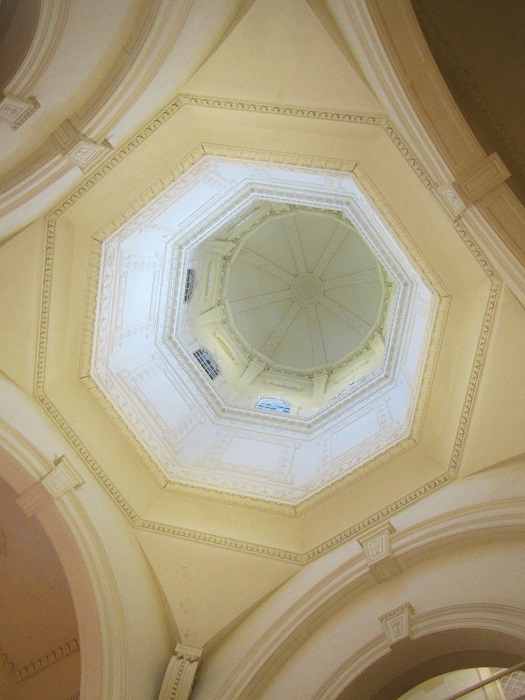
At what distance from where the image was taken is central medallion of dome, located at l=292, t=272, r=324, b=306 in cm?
1503

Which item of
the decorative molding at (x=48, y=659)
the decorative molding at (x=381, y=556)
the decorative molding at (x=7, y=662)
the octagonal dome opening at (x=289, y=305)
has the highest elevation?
the octagonal dome opening at (x=289, y=305)

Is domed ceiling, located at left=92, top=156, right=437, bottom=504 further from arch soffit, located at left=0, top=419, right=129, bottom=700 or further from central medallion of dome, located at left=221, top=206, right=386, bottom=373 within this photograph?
arch soffit, located at left=0, top=419, right=129, bottom=700

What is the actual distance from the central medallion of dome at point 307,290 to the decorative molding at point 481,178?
32.9 ft

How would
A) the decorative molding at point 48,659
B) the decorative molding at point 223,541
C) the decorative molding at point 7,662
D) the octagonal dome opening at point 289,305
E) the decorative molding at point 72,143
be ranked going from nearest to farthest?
1. the decorative molding at point 72,143
2. the decorative molding at point 223,541
3. the decorative molding at point 48,659
4. the decorative molding at point 7,662
5. the octagonal dome opening at point 289,305

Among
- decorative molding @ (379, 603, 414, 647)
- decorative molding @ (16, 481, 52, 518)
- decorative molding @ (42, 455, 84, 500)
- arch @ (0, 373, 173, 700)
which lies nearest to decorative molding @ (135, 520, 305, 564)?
arch @ (0, 373, 173, 700)

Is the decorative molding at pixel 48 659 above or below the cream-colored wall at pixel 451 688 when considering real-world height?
above

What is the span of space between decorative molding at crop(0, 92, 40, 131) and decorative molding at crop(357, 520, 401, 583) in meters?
6.08

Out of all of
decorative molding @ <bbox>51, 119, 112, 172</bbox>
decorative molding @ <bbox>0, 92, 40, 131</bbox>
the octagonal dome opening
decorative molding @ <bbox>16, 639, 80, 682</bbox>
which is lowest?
decorative molding @ <bbox>16, 639, 80, 682</bbox>

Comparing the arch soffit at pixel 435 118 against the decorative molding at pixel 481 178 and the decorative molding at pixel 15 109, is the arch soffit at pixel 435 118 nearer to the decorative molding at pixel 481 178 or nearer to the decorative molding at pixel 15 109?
the decorative molding at pixel 481 178

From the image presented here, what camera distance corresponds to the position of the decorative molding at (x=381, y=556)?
6513 millimetres

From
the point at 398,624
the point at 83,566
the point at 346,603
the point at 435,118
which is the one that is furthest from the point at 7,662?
the point at 435,118

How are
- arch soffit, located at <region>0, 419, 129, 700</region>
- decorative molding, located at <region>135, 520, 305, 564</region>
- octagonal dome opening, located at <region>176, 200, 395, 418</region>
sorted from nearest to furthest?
arch soffit, located at <region>0, 419, 129, 700</region>, decorative molding, located at <region>135, 520, 305, 564</region>, octagonal dome opening, located at <region>176, 200, 395, 418</region>

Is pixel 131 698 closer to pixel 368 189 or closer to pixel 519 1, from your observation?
pixel 368 189

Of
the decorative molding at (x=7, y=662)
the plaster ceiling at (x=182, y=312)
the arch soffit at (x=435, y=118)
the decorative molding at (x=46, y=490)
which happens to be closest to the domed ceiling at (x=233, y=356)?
the plaster ceiling at (x=182, y=312)
